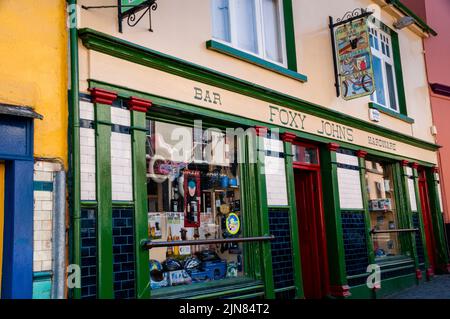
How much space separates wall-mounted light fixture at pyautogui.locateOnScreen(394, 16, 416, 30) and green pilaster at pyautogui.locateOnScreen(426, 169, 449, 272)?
376 cm

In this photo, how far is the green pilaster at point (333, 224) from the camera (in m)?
8.18

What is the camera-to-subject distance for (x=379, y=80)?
11.1 metres

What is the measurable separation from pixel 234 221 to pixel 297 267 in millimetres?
1353

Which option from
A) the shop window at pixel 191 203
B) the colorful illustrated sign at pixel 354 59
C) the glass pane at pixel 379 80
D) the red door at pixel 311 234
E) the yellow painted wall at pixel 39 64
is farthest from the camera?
the glass pane at pixel 379 80

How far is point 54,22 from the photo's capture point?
4789 mm

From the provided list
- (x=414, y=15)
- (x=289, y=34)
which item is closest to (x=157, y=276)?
(x=289, y=34)

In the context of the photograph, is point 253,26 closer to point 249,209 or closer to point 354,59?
point 354,59

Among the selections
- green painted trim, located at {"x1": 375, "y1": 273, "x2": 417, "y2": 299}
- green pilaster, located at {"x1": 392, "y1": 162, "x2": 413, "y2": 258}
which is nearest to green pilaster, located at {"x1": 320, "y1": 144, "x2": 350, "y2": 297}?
green painted trim, located at {"x1": 375, "y1": 273, "x2": 417, "y2": 299}

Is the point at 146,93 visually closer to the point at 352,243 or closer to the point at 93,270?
the point at 93,270

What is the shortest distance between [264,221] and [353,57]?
3.65 m

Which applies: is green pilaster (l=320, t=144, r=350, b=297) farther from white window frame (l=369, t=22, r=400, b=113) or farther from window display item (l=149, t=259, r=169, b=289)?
window display item (l=149, t=259, r=169, b=289)

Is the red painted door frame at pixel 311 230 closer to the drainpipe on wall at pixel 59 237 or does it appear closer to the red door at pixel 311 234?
the red door at pixel 311 234

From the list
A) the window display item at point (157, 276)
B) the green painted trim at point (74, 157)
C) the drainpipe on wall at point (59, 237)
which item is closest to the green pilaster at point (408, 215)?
the window display item at point (157, 276)

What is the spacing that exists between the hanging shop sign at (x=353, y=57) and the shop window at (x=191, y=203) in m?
3.02
